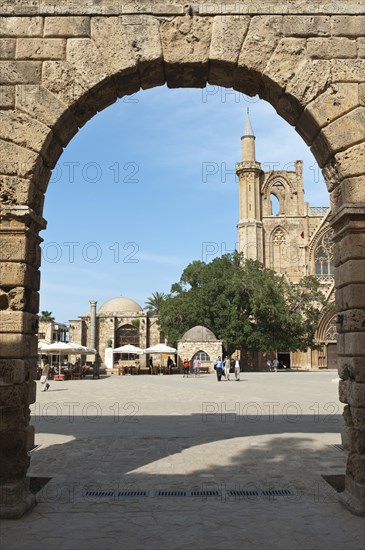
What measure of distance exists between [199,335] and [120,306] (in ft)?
Result: 96.3

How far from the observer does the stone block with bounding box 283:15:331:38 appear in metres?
5.92

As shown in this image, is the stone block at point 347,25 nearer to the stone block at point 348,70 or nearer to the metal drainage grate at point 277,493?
the stone block at point 348,70

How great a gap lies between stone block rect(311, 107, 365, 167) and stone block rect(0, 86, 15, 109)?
3446 mm

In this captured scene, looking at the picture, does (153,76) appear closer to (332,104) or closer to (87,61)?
(87,61)

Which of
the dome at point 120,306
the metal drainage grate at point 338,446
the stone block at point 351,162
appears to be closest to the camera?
the stone block at point 351,162

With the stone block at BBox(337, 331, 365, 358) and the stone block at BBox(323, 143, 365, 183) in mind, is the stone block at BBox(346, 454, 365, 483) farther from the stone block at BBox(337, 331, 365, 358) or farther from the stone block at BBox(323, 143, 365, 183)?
the stone block at BBox(323, 143, 365, 183)

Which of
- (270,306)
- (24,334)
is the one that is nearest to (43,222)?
(24,334)

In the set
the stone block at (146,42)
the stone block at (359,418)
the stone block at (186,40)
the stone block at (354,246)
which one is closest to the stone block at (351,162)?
the stone block at (354,246)

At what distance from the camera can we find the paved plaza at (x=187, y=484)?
4.39m

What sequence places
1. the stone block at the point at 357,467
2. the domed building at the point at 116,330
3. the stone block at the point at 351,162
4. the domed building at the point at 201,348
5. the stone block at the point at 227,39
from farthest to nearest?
the domed building at the point at 116,330 < the domed building at the point at 201,348 < the stone block at the point at 227,39 < the stone block at the point at 351,162 < the stone block at the point at 357,467

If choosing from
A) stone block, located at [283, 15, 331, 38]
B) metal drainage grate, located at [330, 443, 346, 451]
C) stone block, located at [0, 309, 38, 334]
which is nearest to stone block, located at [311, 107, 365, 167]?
stone block, located at [283, 15, 331, 38]

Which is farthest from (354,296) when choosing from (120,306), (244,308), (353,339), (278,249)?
(120,306)

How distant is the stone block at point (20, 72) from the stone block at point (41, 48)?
0.09 m

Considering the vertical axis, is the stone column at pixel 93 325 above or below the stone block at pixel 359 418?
above
